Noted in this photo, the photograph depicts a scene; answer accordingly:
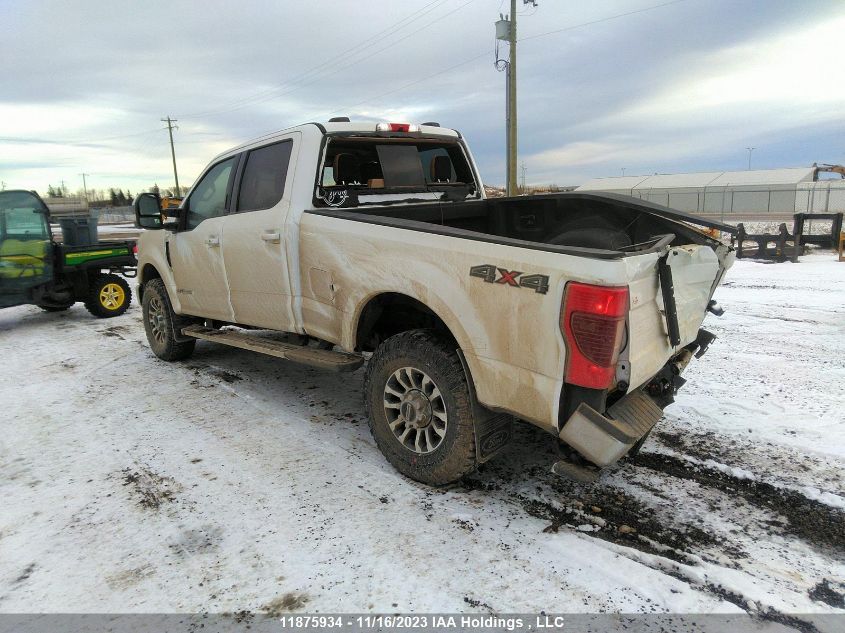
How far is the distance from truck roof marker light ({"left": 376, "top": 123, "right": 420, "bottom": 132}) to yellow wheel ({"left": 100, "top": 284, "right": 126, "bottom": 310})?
23.0 ft

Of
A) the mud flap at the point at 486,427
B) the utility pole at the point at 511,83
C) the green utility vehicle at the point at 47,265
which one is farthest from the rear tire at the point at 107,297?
the utility pole at the point at 511,83

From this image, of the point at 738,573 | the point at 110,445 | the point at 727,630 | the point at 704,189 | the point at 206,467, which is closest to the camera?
the point at 727,630

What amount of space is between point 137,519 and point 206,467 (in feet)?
2.01

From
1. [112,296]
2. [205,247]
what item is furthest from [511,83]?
[205,247]

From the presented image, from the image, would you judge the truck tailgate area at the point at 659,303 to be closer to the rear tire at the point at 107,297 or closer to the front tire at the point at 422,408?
the front tire at the point at 422,408

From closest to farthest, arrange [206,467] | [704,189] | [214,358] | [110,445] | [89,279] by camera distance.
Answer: [206,467] < [110,445] < [214,358] < [89,279] < [704,189]

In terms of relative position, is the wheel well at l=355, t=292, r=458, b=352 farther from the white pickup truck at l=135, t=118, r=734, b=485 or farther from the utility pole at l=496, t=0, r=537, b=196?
the utility pole at l=496, t=0, r=537, b=196

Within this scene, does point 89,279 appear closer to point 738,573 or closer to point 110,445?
point 110,445

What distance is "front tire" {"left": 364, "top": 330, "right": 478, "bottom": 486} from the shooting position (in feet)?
9.81

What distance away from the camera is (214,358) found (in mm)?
6309

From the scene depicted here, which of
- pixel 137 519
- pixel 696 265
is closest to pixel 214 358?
pixel 137 519

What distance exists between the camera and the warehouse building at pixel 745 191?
4103 cm

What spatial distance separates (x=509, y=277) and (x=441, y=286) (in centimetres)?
45

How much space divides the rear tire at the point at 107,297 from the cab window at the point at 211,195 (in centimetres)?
476
